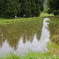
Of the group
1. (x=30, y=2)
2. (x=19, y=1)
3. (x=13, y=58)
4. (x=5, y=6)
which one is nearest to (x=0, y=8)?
(x=5, y=6)

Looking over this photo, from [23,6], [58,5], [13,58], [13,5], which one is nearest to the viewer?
[13,58]

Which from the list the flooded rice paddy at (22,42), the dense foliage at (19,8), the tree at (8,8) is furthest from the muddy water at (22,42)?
the dense foliage at (19,8)

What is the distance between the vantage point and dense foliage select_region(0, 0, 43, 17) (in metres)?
49.9

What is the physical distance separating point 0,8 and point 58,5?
20.2 meters

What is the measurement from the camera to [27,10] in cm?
5800

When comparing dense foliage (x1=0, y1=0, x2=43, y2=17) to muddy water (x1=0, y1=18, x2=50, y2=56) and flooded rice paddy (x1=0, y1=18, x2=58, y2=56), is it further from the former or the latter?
muddy water (x1=0, y1=18, x2=50, y2=56)

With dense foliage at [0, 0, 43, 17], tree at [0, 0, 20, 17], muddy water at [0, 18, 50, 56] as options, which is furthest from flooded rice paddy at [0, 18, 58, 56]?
dense foliage at [0, 0, 43, 17]

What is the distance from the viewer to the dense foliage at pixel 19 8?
164ft

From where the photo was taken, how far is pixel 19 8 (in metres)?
53.7

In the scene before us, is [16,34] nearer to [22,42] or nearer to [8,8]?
[22,42]

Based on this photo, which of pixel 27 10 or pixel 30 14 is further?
pixel 30 14

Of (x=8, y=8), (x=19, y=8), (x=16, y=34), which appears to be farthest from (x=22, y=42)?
(x=19, y=8)

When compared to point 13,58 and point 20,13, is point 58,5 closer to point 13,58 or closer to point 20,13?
point 20,13

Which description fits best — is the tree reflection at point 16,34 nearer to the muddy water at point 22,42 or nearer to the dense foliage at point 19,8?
the muddy water at point 22,42
